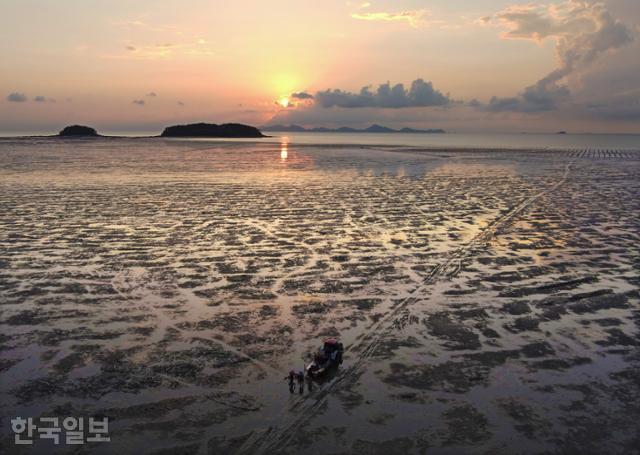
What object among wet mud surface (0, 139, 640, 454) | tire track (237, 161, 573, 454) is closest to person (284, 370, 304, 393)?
wet mud surface (0, 139, 640, 454)

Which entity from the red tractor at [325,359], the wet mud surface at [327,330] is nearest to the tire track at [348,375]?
the wet mud surface at [327,330]

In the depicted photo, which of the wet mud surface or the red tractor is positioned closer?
the wet mud surface

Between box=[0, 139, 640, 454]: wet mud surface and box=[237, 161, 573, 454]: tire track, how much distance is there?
0.04m

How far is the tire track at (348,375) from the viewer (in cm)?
702

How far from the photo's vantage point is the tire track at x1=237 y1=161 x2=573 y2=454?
702cm

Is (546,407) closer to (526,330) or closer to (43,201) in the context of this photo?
(526,330)

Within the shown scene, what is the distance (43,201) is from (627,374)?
29674 mm

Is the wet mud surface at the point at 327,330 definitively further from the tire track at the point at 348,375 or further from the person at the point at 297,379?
the person at the point at 297,379

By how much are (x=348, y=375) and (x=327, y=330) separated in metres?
2.06

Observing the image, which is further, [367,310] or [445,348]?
[367,310]

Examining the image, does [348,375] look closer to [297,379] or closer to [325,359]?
[325,359]

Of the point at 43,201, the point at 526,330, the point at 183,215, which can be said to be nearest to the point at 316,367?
the point at 526,330

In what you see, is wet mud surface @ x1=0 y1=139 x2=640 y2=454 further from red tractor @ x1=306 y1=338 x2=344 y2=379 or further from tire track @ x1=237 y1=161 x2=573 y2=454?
red tractor @ x1=306 y1=338 x2=344 y2=379

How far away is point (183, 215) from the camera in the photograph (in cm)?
2472
